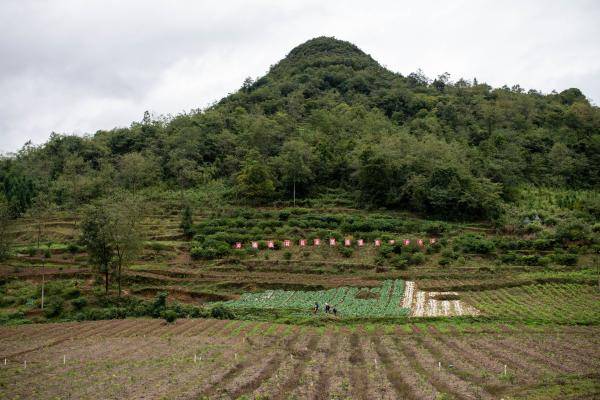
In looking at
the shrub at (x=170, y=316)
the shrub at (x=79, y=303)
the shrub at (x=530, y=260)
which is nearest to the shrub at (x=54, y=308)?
the shrub at (x=79, y=303)

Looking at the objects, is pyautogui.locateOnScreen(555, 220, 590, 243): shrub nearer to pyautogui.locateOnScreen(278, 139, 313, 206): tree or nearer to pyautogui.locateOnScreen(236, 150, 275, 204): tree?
pyautogui.locateOnScreen(278, 139, 313, 206): tree

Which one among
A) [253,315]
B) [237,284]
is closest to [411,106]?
[237,284]

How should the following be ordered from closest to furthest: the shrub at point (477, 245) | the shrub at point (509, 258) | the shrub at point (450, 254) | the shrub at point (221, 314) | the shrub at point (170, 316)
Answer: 1. the shrub at point (170, 316)
2. the shrub at point (221, 314)
3. the shrub at point (509, 258)
4. the shrub at point (450, 254)
5. the shrub at point (477, 245)

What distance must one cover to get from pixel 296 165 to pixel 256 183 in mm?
5505

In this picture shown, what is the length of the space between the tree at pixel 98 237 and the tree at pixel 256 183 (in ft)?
78.8

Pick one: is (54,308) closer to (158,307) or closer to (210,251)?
(158,307)

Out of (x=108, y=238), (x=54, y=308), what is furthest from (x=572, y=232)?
(x=54, y=308)

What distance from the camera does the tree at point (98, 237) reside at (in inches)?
1377

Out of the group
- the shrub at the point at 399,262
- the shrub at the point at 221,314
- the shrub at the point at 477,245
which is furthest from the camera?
the shrub at the point at 477,245

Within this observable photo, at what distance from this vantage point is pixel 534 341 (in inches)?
872

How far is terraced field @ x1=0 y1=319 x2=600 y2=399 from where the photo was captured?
16031 mm

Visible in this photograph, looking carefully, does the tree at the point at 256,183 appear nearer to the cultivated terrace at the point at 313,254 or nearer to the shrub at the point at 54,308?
the cultivated terrace at the point at 313,254

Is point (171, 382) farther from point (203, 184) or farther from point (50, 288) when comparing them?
point (203, 184)

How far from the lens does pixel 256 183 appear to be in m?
58.8
